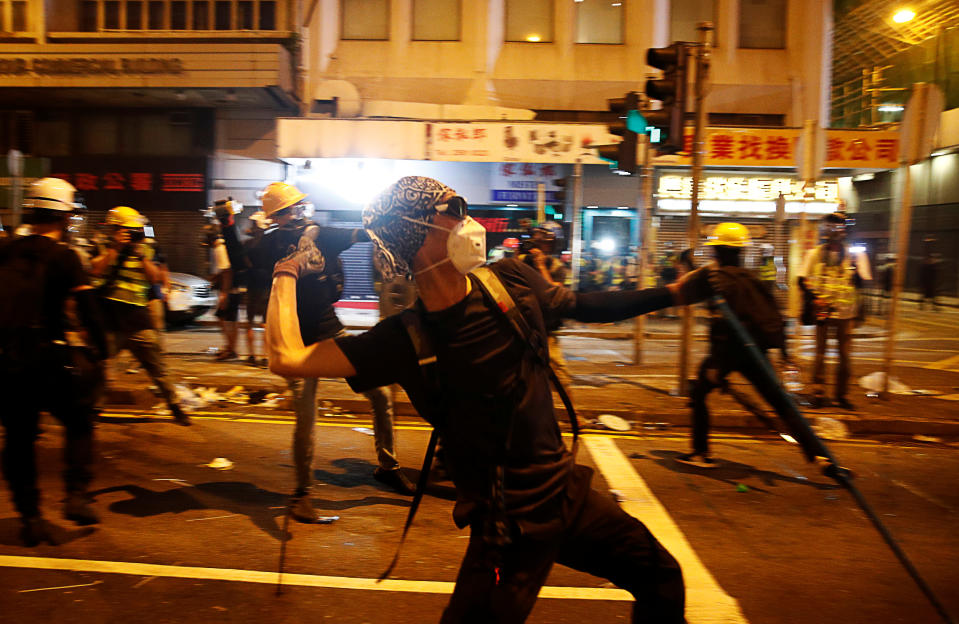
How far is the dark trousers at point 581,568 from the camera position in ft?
7.30

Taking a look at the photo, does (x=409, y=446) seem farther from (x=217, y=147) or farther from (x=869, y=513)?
(x=217, y=147)

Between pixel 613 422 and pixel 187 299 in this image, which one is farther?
pixel 187 299

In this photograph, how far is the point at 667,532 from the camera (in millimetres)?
4863

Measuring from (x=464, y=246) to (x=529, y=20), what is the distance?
62.8 ft

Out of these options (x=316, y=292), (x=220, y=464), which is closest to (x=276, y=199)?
(x=316, y=292)

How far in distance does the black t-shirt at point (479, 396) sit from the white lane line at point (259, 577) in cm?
184

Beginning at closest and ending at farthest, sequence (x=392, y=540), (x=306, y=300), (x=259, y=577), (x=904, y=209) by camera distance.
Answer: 1. (x=259, y=577)
2. (x=392, y=540)
3. (x=306, y=300)
4. (x=904, y=209)

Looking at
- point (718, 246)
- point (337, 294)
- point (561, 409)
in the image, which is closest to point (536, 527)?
point (337, 294)

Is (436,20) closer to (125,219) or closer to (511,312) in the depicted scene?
(125,219)

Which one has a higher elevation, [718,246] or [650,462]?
[718,246]

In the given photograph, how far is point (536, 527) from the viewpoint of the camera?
2.23 metres

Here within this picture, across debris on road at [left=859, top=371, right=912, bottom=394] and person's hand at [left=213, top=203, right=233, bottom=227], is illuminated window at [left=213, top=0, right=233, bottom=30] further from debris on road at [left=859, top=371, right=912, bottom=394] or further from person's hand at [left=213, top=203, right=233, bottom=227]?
debris on road at [left=859, top=371, right=912, bottom=394]

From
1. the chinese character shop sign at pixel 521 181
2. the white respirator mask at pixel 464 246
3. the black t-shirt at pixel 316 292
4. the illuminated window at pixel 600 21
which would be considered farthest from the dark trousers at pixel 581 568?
the illuminated window at pixel 600 21

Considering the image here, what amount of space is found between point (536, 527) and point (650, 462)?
450cm
